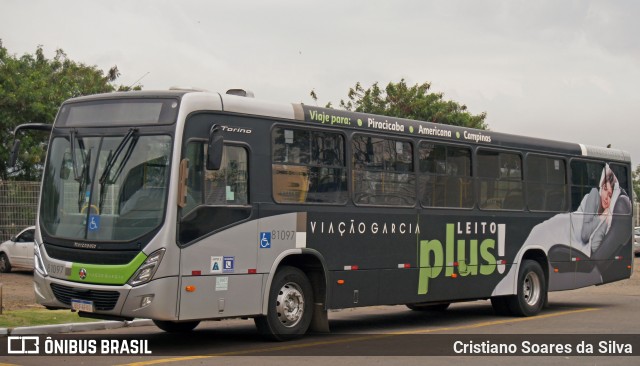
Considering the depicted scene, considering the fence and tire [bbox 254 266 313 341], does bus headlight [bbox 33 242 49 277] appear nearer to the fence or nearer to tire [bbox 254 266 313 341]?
tire [bbox 254 266 313 341]

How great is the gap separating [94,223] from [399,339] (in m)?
4.79

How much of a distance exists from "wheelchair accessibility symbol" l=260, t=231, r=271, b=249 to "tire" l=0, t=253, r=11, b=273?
16617 millimetres

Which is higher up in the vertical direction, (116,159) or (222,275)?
(116,159)

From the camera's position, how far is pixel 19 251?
27359 millimetres

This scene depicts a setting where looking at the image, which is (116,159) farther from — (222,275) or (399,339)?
(399,339)

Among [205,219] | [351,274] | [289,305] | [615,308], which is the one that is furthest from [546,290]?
[205,219]

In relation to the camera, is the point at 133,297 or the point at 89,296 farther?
the point at 89,296

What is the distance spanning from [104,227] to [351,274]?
13.6ft

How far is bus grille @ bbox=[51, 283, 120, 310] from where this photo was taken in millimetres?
11883

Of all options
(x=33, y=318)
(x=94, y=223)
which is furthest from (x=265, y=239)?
(x=33, y=318)

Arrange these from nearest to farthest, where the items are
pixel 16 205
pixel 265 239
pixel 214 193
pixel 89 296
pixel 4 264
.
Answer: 1. pixel 89 296
2. pixel 214 193
3. pixel 265 239
4. pixel 16 205
5. pixel 4 264

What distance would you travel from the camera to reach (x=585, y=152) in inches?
813

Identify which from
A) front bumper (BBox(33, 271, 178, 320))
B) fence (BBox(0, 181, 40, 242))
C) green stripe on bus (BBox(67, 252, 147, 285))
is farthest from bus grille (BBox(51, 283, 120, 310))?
fence (BBox(0, 181, 40, 242))

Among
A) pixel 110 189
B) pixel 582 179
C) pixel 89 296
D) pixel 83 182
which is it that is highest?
pixel 582 179
